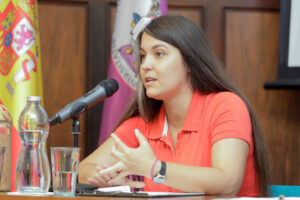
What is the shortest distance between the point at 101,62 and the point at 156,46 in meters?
1.21

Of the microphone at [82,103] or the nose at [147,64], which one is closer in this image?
the microphone at [82,103]

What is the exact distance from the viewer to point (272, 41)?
3.27 metres

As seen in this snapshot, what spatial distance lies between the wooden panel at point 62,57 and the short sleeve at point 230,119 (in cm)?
137

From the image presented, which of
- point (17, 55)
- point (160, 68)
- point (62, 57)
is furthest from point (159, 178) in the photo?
point (62, 57)

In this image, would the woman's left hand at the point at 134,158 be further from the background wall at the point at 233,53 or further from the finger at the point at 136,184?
the background wall at the point at 233,53

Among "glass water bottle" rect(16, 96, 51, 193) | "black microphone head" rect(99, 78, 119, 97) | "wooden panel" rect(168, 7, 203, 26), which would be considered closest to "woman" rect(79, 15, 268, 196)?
"black microphone head" rect(99, 78, 119, 97)

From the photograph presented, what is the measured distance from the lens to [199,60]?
2.08m

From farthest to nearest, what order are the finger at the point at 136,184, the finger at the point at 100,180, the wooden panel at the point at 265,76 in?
the wooden panel at the point at 265,76 → the finger at the point at 100,180 → the finger at the point at 136,184

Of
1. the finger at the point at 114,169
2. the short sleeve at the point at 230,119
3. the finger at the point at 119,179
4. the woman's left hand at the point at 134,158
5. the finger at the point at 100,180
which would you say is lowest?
the finger at the point at 100,180

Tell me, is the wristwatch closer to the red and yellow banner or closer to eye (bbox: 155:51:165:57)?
eye (bbox: 155:51:165:57)

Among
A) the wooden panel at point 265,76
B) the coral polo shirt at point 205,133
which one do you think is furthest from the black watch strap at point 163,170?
the wooden panel at point 265,76

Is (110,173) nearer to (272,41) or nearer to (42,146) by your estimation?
(42,146)

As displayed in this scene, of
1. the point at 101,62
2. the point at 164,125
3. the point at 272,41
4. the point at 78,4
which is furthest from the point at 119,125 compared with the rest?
the point at 272,41

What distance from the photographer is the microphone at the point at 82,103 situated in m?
A: 1.66
